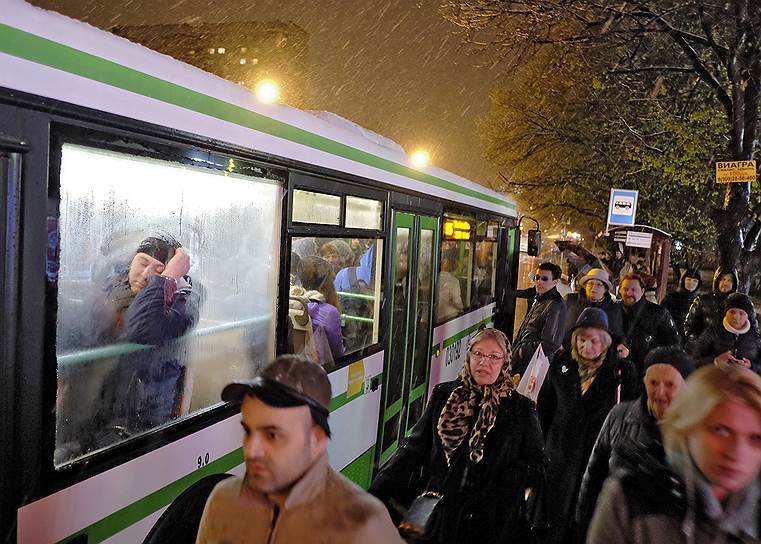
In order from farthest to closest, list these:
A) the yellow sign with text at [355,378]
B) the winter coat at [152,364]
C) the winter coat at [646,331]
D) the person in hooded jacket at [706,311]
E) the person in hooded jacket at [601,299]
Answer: the person in hooded jacket at [706,311]
the winter coat at [646,331]
the person in hooded jacket at [601,299]
the yellow sign with text at [355,378]
the winter coat at [152,364]

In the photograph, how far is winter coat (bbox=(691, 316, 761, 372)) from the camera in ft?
21.4

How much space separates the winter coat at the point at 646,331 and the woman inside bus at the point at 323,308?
9.94 ft

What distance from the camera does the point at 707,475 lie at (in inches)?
78.3

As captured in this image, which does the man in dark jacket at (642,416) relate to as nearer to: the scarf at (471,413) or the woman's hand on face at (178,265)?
the scarf at (471,413)

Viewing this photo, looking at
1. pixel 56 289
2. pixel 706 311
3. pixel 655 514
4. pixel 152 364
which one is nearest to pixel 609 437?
pixel 655 514

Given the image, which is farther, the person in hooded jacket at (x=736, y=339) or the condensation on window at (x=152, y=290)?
the person in hooded jacket at (x=736, y=339)

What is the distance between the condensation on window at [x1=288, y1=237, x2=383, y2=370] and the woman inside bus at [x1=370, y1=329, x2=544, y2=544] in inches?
45.5

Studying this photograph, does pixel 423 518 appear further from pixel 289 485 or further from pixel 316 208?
pixel 316 208

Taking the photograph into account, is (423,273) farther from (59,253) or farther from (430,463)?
(59,253)

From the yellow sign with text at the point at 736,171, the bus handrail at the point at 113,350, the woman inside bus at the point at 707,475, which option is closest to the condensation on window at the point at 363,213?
the bus handrail at the point at 113,350

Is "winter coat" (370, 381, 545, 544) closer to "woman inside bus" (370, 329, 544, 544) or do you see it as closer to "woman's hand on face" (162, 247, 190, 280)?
"woman inside bus" (370, 329, 544, 544)

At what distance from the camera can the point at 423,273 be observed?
647 centimetres

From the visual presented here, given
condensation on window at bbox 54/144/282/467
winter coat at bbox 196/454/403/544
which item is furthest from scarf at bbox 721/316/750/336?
winter coat at bbox 196/454/403/544

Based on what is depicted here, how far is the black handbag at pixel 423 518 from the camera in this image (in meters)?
2.87
